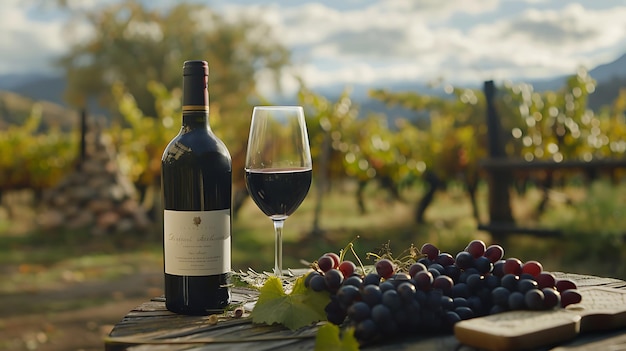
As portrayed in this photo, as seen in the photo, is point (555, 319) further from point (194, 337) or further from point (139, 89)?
point (139, 89)

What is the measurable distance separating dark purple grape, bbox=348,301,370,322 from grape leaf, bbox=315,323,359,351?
99 millimetres

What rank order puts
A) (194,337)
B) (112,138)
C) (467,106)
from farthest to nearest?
(112,138)
(467,106)
(194,337)

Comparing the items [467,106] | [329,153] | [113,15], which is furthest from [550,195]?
[113,15]

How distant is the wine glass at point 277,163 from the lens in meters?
2.11

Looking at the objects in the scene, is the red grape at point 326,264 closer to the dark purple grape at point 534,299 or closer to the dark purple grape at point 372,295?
the dark purple grape at point 372,295

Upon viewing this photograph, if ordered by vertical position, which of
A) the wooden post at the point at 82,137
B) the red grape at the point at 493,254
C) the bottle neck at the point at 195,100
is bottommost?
the red grape at the point at 493,254

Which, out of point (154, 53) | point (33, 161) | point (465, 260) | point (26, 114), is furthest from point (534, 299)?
point (154, 53)

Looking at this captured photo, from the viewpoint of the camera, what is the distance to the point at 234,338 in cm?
174

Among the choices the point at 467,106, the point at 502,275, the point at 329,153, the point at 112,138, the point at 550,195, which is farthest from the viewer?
the point at 112,138

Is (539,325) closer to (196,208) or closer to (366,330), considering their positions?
(366,330)

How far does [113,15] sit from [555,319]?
3073cm

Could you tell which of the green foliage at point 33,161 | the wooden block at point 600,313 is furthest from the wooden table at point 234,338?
the green foliage at point 33,161

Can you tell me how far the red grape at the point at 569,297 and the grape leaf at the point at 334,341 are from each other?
2.07 ft

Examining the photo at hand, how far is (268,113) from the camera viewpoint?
83.6 inches
